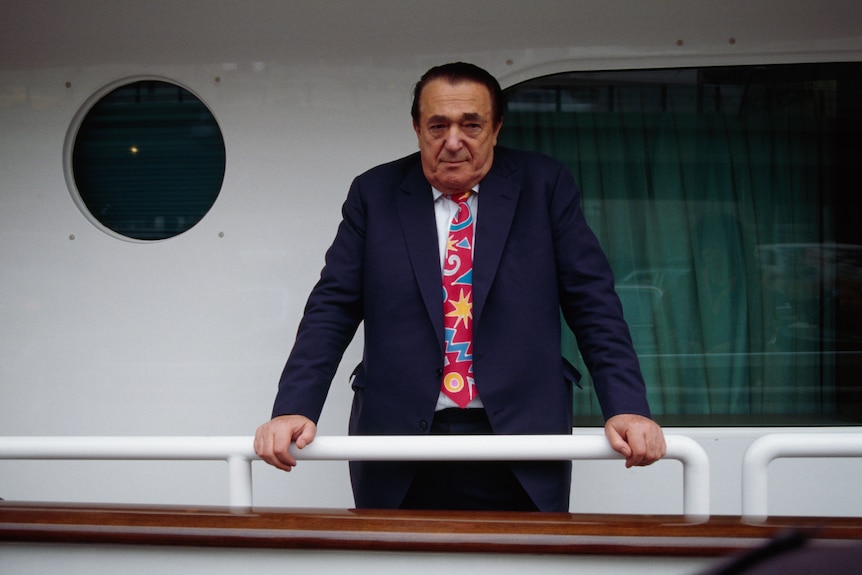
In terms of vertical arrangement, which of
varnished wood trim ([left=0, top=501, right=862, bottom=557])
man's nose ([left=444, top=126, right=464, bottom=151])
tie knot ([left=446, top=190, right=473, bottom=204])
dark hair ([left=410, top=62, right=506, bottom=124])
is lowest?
varnished wood trim ([left=0, top=501, right=862, bottom=557])

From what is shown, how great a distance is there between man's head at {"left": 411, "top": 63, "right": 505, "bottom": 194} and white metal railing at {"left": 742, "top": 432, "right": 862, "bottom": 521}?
0.78 m

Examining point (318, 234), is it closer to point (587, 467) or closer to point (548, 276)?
point (548, 276)

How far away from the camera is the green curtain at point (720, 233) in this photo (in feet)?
7.88

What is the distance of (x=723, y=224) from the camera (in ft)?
7.94

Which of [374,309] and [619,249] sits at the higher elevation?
[619,249]

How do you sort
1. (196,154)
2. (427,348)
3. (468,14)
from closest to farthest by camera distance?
(427,348) → (468,14) → (196,154)

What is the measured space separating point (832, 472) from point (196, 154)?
2.18 meters

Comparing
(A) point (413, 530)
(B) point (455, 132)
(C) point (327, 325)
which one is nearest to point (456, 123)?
(B) point (455, 132)

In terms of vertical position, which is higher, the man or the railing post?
the man

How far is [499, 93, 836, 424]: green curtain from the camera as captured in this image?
2400 millimetres

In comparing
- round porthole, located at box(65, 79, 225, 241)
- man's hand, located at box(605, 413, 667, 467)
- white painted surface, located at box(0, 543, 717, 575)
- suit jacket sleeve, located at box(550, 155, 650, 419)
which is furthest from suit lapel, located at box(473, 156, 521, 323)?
round porthole, located at box(65, 79, 225, 241)

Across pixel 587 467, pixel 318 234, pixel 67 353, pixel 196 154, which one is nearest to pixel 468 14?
pixel 318 234

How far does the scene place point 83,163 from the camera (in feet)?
8.18

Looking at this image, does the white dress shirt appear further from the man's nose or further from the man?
the man's nose
